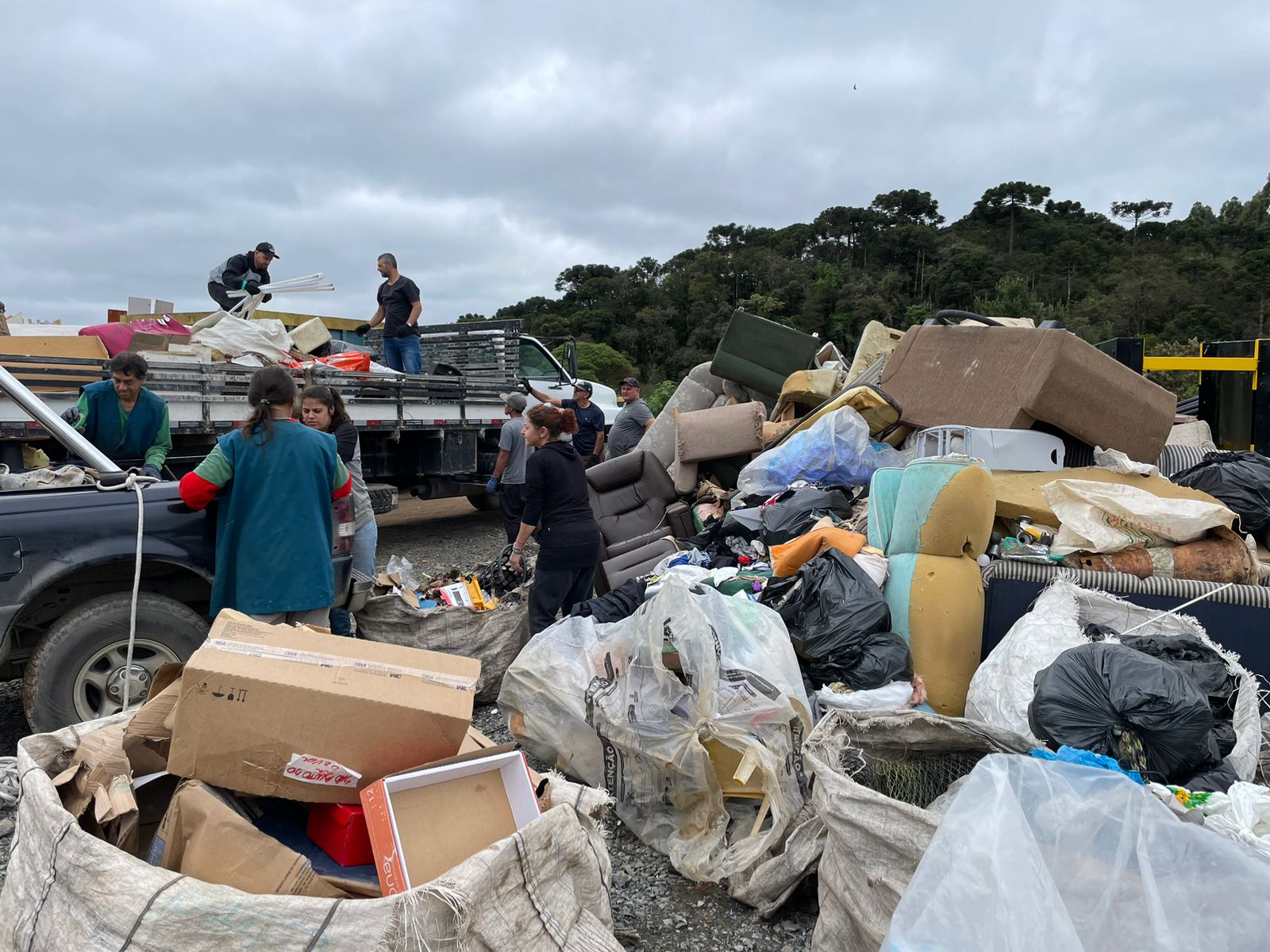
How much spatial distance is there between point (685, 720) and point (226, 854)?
134 cm

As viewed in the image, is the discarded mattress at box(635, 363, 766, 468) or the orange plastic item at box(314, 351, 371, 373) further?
the orange plastic item at box(314, 351, 371, 373)

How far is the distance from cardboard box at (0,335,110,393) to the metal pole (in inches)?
84.5

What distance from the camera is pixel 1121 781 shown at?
1.63 m

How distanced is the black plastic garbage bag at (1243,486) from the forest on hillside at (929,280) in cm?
2207

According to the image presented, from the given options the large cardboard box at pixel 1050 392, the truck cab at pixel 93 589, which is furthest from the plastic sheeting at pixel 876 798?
the large cardboard box at pixel 1050 392

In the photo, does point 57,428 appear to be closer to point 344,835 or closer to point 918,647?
point 344,835

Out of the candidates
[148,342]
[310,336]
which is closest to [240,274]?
[310,336]

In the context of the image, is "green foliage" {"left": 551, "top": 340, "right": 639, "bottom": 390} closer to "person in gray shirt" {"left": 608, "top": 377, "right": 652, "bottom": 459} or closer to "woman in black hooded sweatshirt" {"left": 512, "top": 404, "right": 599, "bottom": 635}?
"person in gray shirt" {"left": 608, "top": 377, "right": 652, "bottom": 459}

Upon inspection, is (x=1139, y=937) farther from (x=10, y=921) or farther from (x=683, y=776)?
(x=10, y=921)

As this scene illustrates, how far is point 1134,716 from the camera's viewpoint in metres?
2.17

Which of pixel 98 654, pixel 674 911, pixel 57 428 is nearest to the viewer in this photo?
pixel 674 911

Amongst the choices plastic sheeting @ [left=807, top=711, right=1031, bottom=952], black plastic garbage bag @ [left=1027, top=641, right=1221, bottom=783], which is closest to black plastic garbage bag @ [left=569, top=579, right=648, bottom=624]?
plastic sheeting @ [left=807, top=711, right=1031, bottom=952]

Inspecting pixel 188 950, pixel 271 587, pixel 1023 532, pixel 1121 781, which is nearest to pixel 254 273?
pixel 271 587

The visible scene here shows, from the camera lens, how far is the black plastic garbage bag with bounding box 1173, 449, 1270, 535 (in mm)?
4086
